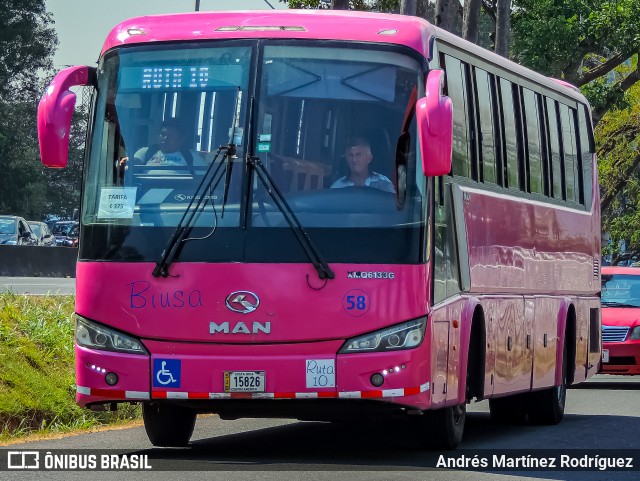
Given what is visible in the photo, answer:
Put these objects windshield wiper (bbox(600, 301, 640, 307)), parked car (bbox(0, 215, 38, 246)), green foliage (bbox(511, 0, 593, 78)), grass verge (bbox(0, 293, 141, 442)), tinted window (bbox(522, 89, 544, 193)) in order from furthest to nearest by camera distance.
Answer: parked car (bbox(0, 215, 38, 246)) → green foliage (bbox(511, 0, 593, 78)) → windshield wiper (bbox(600, 301, 640, 307)) → tinted window (bbox(522, 89, 544, 193)) → grass verge (bbox(0, 293, 141, 442))

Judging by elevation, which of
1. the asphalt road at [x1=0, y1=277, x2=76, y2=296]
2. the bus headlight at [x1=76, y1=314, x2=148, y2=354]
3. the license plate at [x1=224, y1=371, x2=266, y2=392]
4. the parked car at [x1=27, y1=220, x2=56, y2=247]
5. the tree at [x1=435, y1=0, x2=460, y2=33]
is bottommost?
the license plate at [x1=224, y1=371, x2=266, y2=392]

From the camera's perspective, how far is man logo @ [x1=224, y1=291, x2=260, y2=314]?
35.7ft

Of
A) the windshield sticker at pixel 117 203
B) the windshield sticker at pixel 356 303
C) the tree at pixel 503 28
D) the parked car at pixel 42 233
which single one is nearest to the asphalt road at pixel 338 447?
the windshield sticker at pixel 356 303

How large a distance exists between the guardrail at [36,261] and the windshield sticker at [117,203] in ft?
83.9

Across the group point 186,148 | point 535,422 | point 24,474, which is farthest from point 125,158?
point 535,422

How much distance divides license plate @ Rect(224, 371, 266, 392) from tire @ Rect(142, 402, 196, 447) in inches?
60.9

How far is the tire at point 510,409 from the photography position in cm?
1691

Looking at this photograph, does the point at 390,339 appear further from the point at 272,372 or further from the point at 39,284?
the point at 39,284

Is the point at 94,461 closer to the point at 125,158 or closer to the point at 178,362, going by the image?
the point at 178,362

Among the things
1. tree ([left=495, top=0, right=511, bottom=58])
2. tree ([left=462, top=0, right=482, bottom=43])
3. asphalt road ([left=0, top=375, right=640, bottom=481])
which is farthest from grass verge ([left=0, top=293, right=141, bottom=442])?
tree ([left=495, top=0, right=511, bottom=58])

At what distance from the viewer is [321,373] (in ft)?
35.4

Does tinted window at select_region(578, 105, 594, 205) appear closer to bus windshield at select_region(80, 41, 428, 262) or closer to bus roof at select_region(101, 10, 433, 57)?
bus roof at select_region(101, 10, 433, 57)

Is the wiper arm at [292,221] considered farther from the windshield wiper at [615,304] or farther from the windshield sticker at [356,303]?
the windshield wiper at [615,304]

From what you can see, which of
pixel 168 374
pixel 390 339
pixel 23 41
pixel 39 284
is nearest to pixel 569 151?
pixel 390 339
